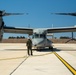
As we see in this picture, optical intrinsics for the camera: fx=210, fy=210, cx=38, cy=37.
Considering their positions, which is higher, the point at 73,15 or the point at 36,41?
the point at 73,15

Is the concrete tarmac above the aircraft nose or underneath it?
underneath

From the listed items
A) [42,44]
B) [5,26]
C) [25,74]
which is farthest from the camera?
[5,26]

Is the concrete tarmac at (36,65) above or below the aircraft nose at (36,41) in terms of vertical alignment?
below

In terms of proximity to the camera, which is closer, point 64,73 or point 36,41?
point 64,73

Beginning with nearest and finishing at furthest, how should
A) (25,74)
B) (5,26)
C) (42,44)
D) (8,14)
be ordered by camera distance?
1. (25,74)
2. (42,44)
3. (8,14)
4. (5,26)

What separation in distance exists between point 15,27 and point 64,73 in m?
23.0

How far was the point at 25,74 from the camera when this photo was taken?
31.7 ft

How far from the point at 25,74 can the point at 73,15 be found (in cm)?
2108

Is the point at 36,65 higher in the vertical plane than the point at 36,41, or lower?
lower

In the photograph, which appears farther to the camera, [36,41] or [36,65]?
[36,41]

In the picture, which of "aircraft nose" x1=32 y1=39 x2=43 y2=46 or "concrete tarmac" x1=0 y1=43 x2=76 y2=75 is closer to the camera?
"concrete tarmac" x1=0 y1=43 x2=76 y2=75

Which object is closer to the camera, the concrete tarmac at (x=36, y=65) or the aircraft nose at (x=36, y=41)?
the concrete tarmac at (x=36, y=65)

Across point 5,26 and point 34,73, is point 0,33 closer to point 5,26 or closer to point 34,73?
point 5,26

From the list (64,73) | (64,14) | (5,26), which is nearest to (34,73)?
(64,73)
